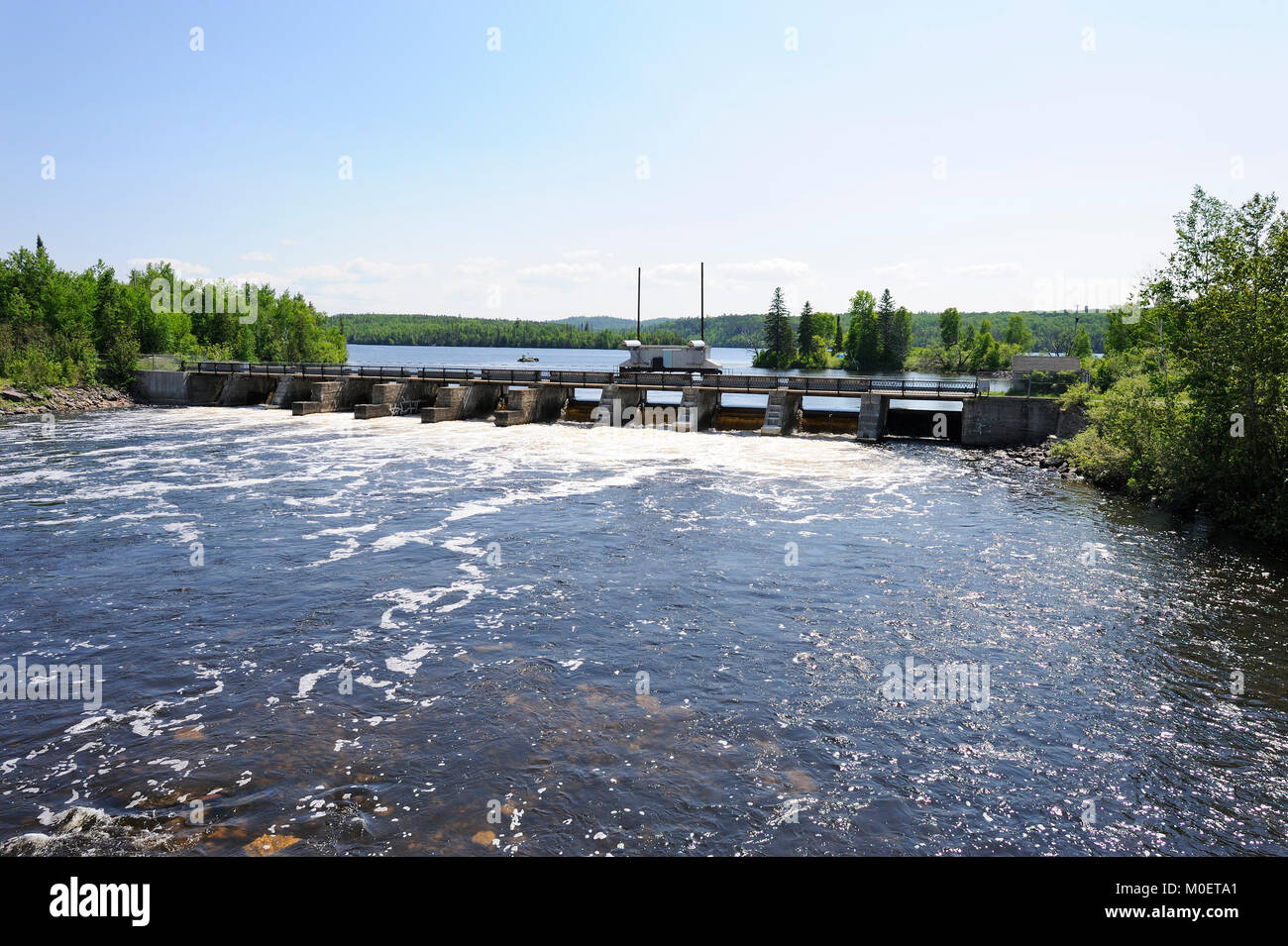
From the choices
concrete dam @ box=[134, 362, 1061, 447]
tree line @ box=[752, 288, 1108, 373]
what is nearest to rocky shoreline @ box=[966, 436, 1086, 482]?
concrete dam @ box=[134, 362, 1061, 447]

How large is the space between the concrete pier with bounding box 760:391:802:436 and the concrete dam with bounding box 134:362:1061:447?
0.07 metres

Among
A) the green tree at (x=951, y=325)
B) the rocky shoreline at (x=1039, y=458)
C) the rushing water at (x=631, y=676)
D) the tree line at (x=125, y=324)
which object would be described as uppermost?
the green tree at (x=951, y=325)

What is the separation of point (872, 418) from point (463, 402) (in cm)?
2907

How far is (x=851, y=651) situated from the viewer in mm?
14477

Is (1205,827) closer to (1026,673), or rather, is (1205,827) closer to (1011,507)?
(1026,673)

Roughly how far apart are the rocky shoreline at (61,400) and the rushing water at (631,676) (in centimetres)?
3649

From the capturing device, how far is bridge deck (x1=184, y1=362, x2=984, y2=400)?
4831 centimetres

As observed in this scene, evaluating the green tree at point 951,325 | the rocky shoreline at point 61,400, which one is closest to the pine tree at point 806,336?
the green tree at point 951,325

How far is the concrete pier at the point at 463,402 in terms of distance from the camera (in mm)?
53678

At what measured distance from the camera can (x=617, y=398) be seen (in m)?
53.0

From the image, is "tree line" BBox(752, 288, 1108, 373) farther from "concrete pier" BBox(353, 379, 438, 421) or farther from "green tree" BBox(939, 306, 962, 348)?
"concrete pier" BBox(353, 379, 438, 421)

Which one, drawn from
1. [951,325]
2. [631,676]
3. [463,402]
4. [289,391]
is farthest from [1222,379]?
[951,325]

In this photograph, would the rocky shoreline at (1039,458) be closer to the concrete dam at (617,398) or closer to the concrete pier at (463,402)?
the concrete dam at (617,398)
